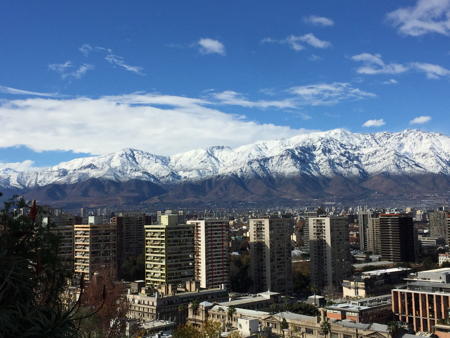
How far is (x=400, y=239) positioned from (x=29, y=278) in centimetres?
9342

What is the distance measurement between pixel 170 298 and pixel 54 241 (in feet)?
117

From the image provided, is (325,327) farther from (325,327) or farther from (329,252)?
(329,252)

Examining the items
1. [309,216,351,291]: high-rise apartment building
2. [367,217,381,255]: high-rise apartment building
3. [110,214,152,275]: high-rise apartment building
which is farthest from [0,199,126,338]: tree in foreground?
[367,217,381,255]: high-rise apartment building

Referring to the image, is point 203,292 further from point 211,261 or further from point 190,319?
point 211,261

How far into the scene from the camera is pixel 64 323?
351 inches

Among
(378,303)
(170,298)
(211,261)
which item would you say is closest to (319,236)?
(211,261)

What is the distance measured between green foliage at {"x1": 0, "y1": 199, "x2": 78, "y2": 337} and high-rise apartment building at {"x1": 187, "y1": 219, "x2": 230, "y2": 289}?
52630mm

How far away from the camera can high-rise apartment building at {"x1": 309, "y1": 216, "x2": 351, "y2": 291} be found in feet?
233

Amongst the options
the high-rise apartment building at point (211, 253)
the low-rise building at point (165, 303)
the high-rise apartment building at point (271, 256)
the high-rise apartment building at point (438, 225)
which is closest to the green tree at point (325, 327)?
the low-rise building at point (165, 303)

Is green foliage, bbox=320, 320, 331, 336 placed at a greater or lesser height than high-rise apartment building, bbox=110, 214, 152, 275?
lesser

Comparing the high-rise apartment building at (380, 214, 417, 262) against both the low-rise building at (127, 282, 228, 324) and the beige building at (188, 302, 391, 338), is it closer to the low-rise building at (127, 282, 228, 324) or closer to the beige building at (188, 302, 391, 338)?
the low-rise building at (127, 282, 228, 324)

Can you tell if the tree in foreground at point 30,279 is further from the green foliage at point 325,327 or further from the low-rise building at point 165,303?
the low-rise building at point 165,303

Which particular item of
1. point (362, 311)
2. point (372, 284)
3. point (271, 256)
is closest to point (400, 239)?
point (372, 284)

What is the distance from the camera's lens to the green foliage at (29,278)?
8609mm
